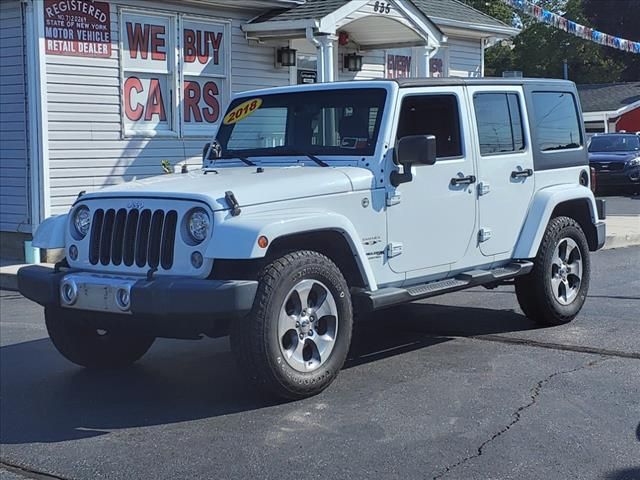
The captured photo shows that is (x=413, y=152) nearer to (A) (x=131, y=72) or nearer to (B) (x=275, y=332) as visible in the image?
(B) (x=275, y=332)

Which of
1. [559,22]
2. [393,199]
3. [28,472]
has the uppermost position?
[559,22]

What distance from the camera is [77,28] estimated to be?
494 inches

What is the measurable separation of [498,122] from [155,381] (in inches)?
128

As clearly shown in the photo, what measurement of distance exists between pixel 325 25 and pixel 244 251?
938 centimetres

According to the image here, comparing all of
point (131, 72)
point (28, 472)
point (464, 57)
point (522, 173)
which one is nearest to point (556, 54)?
point (464, 57)

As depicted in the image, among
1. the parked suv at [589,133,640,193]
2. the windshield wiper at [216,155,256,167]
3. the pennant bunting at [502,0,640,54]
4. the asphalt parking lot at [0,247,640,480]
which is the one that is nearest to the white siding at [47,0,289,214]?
the asphalt parking lot at [0,247,640,480]

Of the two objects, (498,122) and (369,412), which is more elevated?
(498,122)

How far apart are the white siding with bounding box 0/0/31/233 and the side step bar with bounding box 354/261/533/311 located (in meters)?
7.33

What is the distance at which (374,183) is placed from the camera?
6211mm

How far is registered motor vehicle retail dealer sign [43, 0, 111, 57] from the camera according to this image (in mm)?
12266

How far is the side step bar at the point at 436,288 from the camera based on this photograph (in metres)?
6.09

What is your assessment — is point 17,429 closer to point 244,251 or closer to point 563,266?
point 244,251

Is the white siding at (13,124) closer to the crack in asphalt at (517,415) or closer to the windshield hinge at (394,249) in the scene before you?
the windshield hinge at (394,249)

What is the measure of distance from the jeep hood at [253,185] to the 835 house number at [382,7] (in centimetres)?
892
